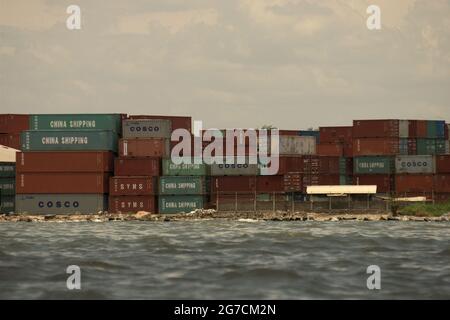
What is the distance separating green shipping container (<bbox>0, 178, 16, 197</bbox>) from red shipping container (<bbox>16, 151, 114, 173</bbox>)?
19.1ft

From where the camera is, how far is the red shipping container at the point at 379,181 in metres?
82.7

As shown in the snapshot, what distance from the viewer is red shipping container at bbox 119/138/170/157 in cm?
8175

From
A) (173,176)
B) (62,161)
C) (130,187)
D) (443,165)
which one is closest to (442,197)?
(443,165)

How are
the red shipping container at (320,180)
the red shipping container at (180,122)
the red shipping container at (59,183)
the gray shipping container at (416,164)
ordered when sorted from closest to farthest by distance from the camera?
1. the red shipping container at (59,183)
2. the red shipping container at (320,180)
3. the gray shipping container at (416,164)
4. the red shipping container at (180,122)

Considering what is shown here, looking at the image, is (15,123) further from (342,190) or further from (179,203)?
(342,190)

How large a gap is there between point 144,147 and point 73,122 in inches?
279

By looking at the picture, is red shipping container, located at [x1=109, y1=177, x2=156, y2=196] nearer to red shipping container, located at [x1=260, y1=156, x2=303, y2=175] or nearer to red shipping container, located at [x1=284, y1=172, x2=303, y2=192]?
red shipping container, located at [x1=260, y1=156, x2=303, y2=175]

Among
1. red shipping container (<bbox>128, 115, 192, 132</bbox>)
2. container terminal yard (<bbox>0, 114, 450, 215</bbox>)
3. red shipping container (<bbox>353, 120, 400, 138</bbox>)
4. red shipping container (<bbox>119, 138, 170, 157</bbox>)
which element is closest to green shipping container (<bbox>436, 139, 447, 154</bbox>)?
container terminal yard (<bbox>0, 114, 450, 215</bbox>)

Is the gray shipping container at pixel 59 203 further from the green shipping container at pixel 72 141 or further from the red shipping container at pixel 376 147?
the red shipping container at pixel 376 147

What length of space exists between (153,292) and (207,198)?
61.5 metres

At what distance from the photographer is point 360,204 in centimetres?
8044

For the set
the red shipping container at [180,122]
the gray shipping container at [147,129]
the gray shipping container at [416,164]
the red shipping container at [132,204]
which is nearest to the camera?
the red shipping container at [132,204]

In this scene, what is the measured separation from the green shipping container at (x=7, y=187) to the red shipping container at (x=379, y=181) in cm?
3342

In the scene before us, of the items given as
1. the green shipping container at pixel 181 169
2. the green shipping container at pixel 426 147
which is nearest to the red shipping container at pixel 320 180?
the green shipping container at pixel 426 147
